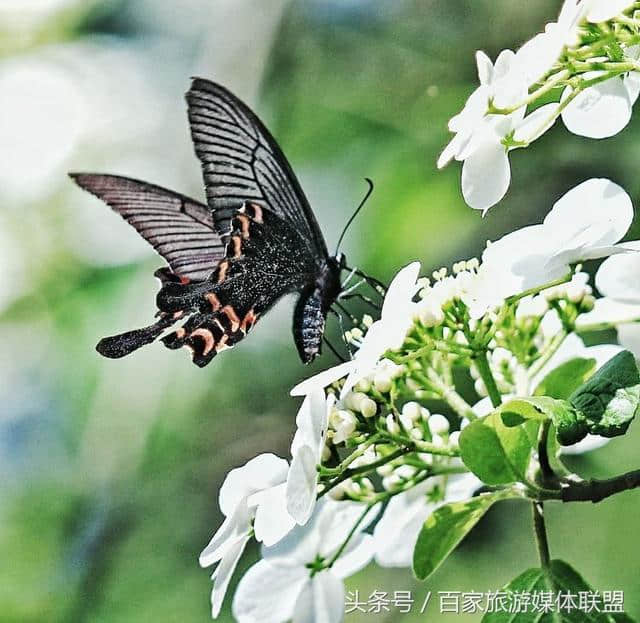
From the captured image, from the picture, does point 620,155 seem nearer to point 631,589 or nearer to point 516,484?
point 631,589

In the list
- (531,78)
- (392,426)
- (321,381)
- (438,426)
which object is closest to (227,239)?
(438,426)

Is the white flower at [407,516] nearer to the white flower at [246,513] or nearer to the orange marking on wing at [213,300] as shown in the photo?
the white flower at [246,513]

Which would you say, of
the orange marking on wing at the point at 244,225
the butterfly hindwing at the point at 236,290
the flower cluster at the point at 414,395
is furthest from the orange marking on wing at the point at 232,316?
the flower cluster at the point at 414,395

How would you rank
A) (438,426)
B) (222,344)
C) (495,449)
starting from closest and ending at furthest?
1. (495,449)
2. (438,426)
3. (222,344)

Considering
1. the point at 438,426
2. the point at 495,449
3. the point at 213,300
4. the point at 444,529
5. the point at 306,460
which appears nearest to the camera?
the point at 306,460

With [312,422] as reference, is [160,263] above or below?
above

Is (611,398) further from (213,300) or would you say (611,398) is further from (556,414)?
(213,300)

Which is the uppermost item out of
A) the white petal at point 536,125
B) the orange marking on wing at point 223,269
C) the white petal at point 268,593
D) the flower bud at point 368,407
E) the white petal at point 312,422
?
the orange marking on wing at point 223,269

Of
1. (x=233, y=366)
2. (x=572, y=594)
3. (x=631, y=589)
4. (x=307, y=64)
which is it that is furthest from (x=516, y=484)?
(x=307, y=64)
